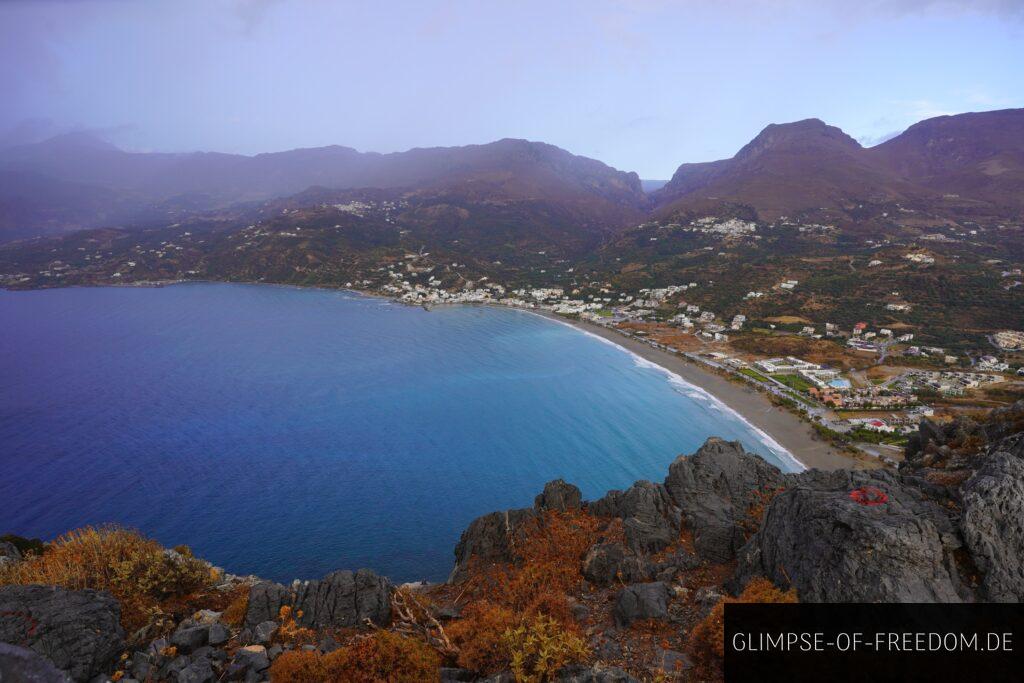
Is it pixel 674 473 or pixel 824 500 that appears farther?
pixel 674 473

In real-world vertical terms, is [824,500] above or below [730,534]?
above

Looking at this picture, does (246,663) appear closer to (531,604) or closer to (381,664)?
(381,664)

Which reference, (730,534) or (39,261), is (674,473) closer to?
(730,534)

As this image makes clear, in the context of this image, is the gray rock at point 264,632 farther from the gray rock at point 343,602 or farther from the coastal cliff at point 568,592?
the gray rock at point 343,602

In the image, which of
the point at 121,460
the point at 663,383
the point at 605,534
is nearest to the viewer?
the point at 605,534

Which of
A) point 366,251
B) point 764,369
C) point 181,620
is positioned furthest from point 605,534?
point 366,251
